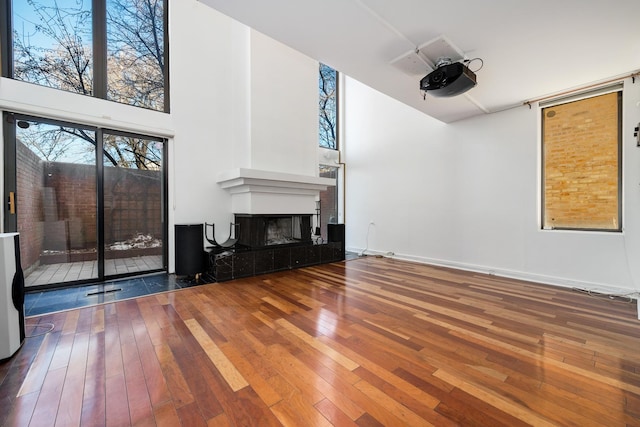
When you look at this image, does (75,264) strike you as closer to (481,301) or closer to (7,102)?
(7,102)

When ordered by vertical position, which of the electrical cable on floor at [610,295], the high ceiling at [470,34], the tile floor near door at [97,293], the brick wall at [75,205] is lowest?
the electrical cable on floor at [610,295]

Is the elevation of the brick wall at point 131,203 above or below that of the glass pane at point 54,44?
below

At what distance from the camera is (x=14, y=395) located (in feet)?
4.83

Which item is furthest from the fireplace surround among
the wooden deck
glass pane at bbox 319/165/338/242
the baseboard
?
the baseboard

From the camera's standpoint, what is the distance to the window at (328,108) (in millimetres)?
6946

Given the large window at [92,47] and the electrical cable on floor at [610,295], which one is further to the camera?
the large window at [92,47]

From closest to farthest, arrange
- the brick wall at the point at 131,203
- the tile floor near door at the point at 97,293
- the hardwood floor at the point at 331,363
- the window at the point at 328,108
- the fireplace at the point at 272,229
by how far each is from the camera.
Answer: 1. the hardwood floor at the point at 331,363
2. the tile floor near door at the point at 97,293
3. the brick wall at the point at 131,203
4. the fireplace at the point at 272,229
5. the window at the point at 328,108

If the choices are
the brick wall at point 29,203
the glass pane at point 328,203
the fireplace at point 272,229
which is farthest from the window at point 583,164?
the brick wall at point 29,203

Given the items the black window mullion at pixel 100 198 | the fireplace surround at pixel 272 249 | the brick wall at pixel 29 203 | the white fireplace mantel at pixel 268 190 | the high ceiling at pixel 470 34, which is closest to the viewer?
the high ceiling at pixel 470 34

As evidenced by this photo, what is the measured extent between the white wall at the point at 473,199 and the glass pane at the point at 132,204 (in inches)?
171

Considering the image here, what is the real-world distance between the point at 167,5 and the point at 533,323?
264 inches

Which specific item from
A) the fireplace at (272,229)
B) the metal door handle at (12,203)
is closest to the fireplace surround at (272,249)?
the fireplace at (272,229)

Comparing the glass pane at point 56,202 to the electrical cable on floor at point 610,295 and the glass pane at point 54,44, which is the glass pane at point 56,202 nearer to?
the glass pane at point 54,44

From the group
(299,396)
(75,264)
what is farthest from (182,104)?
(299,396)
